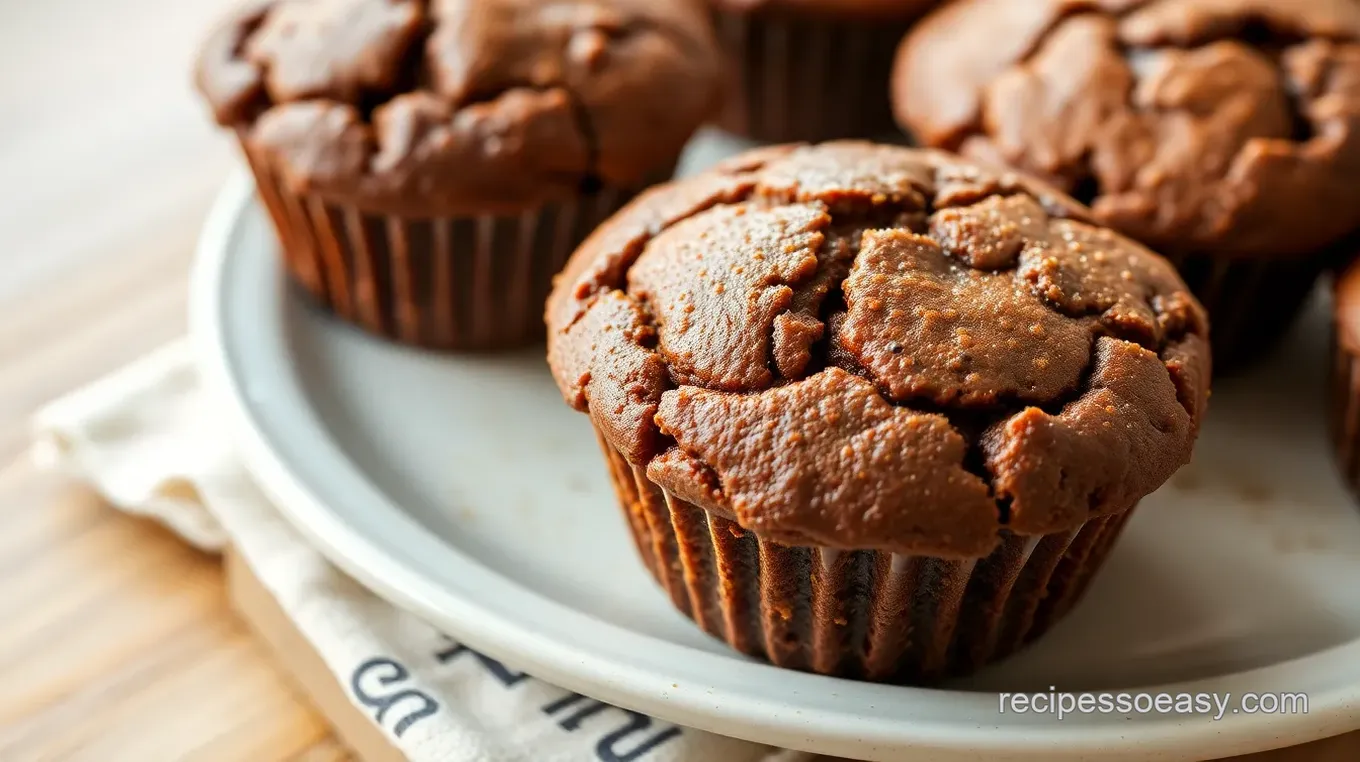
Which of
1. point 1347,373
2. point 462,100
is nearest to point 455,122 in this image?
point 462,100

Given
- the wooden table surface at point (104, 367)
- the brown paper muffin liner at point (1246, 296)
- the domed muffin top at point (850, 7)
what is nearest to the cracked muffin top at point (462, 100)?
the domed muffin top at point (850, 7)

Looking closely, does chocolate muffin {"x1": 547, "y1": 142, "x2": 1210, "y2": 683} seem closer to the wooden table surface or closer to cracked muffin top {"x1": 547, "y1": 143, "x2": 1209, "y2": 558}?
cracked muffin top {"x1": 547, "y1": 143, "x2": 1209, "y2": 558}

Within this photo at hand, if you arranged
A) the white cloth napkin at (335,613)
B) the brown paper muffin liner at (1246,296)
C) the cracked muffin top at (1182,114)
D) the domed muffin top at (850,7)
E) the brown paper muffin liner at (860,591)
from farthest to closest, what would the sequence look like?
1. the domed muffin top at (850,7)
2. the brown paper muffin liner at (1246,296)
3. the cracked muffin top at (1182,114)
4. the white cloth napkin at (335,613)
5. the brown paper muffin liner at (860,591)

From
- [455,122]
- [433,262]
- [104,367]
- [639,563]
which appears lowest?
[639,563]

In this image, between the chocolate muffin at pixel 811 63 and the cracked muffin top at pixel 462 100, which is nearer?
the cracked muffin top at pixel 462 100

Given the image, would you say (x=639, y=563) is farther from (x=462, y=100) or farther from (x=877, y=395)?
(x=462, y=100)

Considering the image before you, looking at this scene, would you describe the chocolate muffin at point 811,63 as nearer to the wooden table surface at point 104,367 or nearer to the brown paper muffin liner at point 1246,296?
the brown paper muffin liner at point 1246,296
